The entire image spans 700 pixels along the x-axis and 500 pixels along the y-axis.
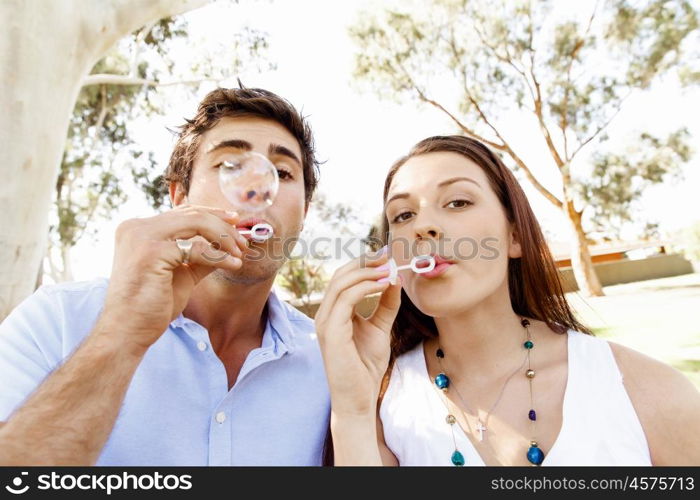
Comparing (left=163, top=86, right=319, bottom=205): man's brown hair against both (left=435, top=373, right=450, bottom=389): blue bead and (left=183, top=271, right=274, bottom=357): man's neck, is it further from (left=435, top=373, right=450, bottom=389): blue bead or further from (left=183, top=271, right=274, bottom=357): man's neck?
(left=435, top=373, right=450, bottom=389): blue bead

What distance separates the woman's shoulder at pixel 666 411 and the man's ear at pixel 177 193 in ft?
6.28

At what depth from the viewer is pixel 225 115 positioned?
2254 mm

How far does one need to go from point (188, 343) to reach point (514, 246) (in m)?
1.32

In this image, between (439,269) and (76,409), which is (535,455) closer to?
(439,269)

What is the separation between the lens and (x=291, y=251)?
7.26ft

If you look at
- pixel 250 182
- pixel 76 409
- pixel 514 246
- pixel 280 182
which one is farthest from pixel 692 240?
pixel 76 409

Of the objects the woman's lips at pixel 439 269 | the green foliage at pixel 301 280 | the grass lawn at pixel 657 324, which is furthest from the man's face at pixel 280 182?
the green foliage at pixel 301 280

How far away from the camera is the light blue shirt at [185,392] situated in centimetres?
167

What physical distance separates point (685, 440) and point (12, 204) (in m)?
4.42

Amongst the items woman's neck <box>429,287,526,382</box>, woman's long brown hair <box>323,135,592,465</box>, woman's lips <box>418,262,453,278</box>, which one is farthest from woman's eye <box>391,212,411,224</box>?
woman's neck <box>429,287,526,382</box>

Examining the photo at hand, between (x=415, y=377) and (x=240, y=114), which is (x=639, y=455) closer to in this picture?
(x=415, y=377)
